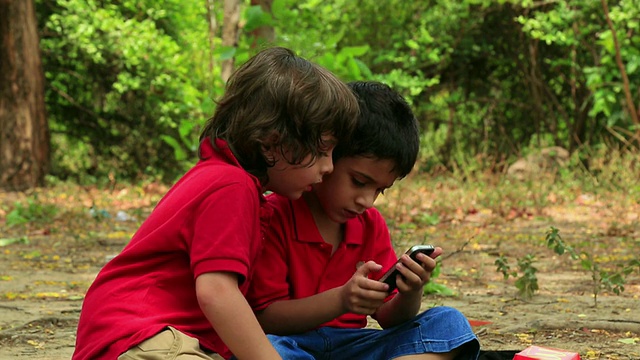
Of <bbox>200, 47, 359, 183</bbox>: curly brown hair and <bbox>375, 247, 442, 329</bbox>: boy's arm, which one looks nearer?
<bbox>200, 47, 359, 183</bbox>: curly brown hair

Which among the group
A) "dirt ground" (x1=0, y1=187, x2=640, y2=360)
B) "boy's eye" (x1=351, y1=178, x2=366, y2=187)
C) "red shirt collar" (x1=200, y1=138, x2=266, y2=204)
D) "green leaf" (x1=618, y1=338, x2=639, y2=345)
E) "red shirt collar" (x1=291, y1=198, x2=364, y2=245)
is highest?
"red shirt collar" (x1=200, y1=138, x2=266, y2=204)

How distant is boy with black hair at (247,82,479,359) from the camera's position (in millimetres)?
2594

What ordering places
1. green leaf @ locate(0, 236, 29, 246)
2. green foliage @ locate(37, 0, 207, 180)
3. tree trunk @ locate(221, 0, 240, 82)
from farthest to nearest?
green foliage @ locate(37, 0, 207, 180), tree trunk @ locate(221, 0, 240, 82), green leaf @ locate(0, 236, 29, 246)

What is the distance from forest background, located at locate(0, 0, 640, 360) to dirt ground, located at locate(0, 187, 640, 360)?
0.09 feet

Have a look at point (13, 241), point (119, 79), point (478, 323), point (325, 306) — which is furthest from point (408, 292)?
point (119, 79)

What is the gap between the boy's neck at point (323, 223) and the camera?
107 inches

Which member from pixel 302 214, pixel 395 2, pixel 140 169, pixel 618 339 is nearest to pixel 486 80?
pixel 395 2

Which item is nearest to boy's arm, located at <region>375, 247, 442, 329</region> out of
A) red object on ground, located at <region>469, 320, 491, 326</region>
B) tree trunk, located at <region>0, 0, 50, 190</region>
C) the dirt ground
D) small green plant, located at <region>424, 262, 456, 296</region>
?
the dirt ground

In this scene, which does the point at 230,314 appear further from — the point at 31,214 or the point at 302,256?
the point at 31,214

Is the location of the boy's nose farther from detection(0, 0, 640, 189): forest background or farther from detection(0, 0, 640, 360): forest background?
detection(0, 0, 640, 189): forest background

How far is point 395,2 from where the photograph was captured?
41.5ft

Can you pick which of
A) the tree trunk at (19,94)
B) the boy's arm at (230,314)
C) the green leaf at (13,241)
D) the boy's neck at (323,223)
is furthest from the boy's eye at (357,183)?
the tree trunk at (19,94)

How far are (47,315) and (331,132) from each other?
7.29ft

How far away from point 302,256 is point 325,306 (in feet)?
0.58
